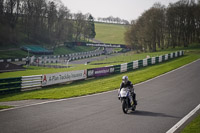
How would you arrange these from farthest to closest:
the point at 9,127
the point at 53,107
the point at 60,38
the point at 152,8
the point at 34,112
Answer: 1. the point at 60,38
2. the point at 152,8
3. the point at 53,107
4. the point at 34,112
5. the point at 9,127

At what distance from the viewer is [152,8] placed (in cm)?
7394

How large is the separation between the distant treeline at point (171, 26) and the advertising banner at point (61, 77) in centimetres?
4627

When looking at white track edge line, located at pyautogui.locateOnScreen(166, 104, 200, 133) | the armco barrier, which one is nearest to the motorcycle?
white track edge line, located at pyautogui.locateOnScreen(166, 104, 200, 133)

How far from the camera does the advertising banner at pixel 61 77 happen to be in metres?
24.2

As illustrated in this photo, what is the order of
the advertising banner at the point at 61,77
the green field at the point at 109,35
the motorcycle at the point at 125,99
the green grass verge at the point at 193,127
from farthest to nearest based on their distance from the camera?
the green field at the point at 109,35
the advertising banner at the point at 61,77
the motorcycle at the point at 125,99
the green grass verge at the point at 193,127

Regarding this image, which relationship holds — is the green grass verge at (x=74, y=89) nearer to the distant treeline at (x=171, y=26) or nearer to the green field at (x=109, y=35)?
the distant treeline at (x=171, y=26)

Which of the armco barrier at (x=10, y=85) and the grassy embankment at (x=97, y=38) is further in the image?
the grassy embankment at (x=97, y=38)

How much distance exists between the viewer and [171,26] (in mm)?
78812

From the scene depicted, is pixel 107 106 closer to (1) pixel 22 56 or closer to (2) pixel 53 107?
(2) pixel 53 107

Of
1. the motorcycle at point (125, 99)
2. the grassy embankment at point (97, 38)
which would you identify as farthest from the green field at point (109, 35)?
the motorcycle at point (125, 99)

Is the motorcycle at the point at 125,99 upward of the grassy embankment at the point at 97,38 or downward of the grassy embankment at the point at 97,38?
downward

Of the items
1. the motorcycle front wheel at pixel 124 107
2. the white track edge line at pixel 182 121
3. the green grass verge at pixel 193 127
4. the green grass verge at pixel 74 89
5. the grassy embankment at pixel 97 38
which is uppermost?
the grassy embankment at pixel 97 38

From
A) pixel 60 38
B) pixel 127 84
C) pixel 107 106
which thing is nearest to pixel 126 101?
pixel 127 84

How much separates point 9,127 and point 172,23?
75848mm
